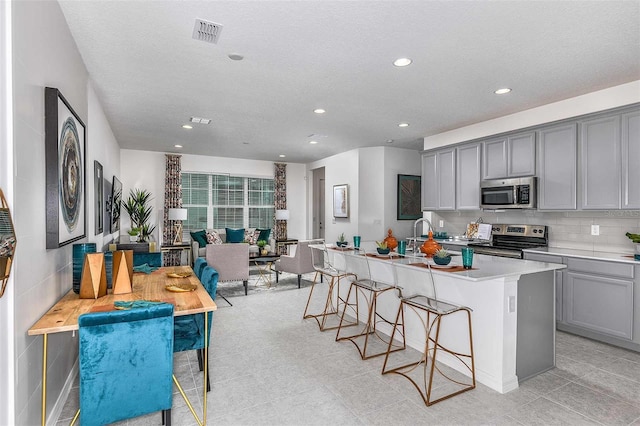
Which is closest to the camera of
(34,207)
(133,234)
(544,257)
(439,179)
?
(34,207)

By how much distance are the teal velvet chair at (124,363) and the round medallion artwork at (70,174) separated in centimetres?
105

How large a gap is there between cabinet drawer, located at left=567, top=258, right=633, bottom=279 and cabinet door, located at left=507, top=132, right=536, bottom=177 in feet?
4.07

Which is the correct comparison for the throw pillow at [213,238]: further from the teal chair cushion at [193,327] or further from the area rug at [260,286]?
the teal chair cushion at [193,327]

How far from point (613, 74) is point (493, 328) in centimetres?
279

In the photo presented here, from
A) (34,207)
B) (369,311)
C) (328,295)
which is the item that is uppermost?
(34,207)

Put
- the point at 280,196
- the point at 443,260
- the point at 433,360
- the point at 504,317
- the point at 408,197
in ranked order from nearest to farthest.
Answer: the point at 433,360, the point at 504,317, the point at 443,260, the point at 408,197, the point at 280,196

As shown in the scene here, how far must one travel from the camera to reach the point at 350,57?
3014 mm

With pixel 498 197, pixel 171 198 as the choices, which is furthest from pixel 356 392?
pixel 171 198

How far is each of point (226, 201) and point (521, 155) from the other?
6610mm

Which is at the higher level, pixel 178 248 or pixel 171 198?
pixel 171 198

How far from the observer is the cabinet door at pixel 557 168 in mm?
3949

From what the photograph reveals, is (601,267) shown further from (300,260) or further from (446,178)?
(300,260)

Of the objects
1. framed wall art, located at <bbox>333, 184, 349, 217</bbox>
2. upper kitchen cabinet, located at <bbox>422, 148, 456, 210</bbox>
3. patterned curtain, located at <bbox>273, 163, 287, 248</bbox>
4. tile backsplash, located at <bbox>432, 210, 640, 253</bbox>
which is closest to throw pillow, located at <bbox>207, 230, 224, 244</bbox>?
patterned curtain, located at <bbox>273, 163, 287, 248</bbox>

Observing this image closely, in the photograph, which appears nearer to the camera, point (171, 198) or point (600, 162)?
point (600, 162)
